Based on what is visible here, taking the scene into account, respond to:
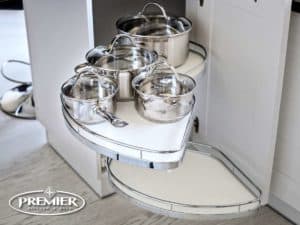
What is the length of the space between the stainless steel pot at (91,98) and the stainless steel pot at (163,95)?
0.07 metres

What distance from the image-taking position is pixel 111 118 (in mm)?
1362

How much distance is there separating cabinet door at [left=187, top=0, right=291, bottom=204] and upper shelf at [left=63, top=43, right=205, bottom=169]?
1.06ft

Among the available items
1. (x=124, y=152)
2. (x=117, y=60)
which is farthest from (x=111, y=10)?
(x=124, y=152)

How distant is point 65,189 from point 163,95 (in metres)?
0.85

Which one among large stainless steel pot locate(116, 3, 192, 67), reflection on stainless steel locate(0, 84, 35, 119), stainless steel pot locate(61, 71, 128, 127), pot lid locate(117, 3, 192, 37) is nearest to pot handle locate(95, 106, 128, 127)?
stainless steel pot locate(61, 71, 128, 127)

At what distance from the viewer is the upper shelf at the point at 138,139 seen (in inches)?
49.6

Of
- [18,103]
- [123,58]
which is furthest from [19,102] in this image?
[123,58]

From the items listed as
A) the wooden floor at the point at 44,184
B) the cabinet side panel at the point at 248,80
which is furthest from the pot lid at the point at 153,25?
the wooden floor at the point at 44,184

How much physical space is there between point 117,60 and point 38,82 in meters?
0.78

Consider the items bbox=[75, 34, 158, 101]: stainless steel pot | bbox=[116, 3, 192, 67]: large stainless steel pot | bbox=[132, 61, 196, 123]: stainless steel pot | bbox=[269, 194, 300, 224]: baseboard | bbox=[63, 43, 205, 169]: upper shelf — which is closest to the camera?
bbox=[63, 43, 205, 169]: upper shelf

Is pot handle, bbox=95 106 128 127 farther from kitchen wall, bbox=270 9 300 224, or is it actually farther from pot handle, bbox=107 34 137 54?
kitchen wall, bbox=270 9 300 224

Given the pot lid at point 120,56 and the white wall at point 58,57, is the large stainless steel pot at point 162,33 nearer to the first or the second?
the pot lid at point 120,56

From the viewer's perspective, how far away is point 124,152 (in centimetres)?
127

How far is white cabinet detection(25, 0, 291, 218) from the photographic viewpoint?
4.46 ft
